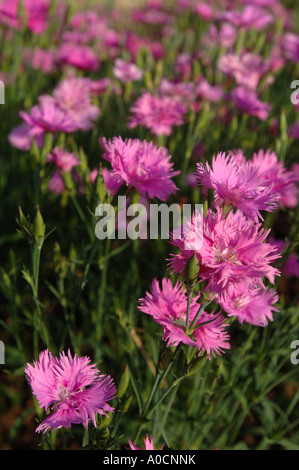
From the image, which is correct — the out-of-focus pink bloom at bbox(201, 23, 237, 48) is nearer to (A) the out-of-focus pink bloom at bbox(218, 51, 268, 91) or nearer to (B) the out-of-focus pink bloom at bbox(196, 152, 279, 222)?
(A) the out-of-focus pink bloom at bbox(218, 51, 268, 91)

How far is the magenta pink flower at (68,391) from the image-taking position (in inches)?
29.0

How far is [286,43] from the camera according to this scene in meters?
2.14

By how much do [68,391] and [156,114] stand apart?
0.98m

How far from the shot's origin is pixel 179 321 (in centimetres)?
76

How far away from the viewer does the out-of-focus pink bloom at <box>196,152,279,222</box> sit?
80 cm


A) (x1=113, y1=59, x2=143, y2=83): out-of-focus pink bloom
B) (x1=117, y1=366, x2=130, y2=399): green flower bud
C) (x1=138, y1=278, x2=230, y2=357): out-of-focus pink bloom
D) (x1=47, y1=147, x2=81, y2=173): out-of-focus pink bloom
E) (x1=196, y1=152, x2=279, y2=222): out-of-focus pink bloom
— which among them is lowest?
(x1=117, y1=366, x2=130, y2=399): green flower bud

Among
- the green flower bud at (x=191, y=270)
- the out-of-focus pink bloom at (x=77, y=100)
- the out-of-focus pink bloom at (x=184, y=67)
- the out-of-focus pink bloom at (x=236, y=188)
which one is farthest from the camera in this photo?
the out-of-focus pink bloom at (x=184, y=67)

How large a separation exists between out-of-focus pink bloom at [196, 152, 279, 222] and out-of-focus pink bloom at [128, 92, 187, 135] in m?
0.56

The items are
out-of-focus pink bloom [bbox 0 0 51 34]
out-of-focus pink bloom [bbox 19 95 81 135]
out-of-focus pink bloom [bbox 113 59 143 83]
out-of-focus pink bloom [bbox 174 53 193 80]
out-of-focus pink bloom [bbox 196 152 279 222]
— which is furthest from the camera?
out-of-focus pink bloom [bbox 174 53 193 80]


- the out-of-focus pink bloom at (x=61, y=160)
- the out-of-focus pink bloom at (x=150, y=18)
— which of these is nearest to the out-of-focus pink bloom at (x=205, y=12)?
the out-of-focus pink bloom at (x=150, y=18)

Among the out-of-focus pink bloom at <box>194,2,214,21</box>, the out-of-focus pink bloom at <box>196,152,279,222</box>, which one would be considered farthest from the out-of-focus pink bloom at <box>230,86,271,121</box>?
the out-of-focus pink bloom at <box>194,2,214,21</box>

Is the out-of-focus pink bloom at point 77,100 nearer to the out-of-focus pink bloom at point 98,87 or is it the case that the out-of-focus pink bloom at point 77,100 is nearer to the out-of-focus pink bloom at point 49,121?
the out-of-focus pink bloom at point 98,87

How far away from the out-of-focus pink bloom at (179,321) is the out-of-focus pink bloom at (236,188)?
0.20m
